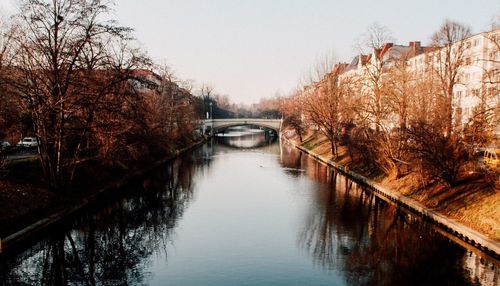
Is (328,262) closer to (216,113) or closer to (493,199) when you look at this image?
(493,199)

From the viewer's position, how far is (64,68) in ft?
89.1

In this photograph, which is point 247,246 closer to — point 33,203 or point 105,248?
point 105,248

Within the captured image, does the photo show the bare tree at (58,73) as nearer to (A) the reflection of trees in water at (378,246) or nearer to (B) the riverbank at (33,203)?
(B) the riverbank at (33,203)

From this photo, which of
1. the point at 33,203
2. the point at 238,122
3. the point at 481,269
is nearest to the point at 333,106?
the point at 481,269

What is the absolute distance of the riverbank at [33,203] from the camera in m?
22.2

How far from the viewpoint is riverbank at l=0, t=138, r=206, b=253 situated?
72.7 feet

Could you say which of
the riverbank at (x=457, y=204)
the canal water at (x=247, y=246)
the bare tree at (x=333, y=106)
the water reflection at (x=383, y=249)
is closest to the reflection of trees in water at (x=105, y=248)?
the canal water at (x=247, y=246)

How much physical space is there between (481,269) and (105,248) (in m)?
17.6

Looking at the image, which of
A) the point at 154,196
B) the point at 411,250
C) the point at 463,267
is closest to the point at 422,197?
the point at 411,250

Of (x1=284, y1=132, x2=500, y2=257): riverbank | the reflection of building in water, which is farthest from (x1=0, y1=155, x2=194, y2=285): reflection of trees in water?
(x1=284, y1=132, x2=500, y2=257): riverbank

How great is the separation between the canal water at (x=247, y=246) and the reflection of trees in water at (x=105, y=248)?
0.05 meters

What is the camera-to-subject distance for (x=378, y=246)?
22.9 metres

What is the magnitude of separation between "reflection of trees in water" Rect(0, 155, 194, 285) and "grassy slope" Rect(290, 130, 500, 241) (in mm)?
16131

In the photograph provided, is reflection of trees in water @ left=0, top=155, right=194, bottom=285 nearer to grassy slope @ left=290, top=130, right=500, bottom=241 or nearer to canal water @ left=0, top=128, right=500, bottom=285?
canal water @ left=0, top=128, right=500, bottom=285
